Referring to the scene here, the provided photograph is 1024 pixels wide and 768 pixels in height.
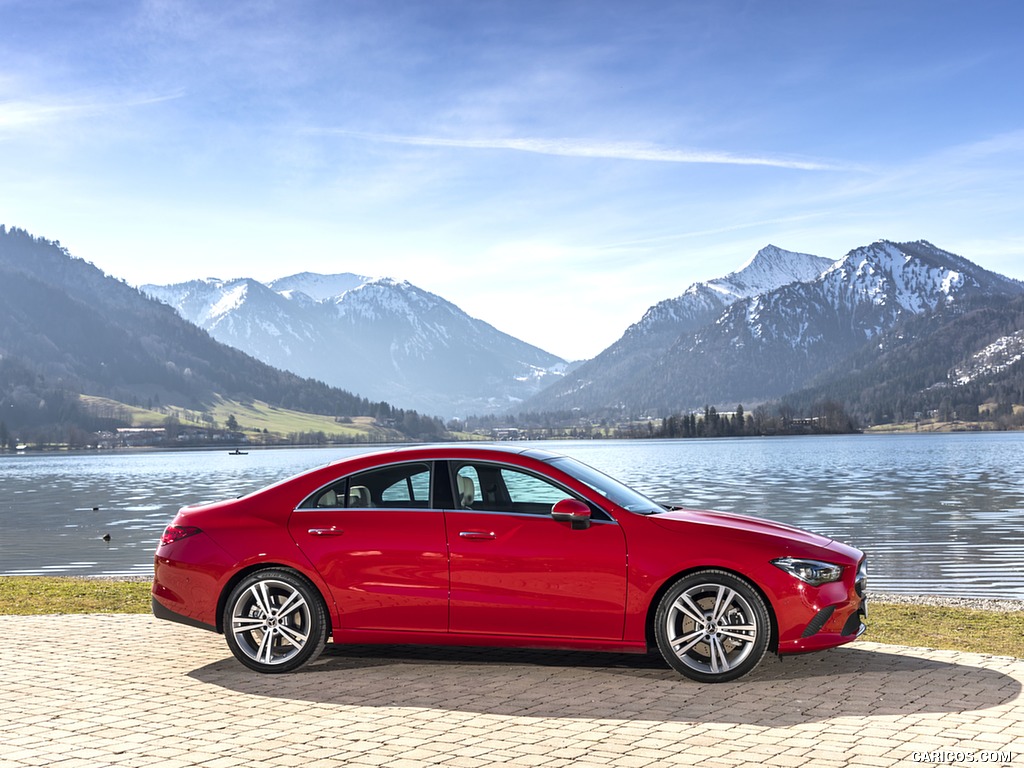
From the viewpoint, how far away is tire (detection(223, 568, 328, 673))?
28.6ft

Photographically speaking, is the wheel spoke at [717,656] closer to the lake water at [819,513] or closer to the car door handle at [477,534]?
the car door handle at [477,534]

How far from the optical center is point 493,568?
27.4 feet

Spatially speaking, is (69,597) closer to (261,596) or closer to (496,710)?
(261,596)

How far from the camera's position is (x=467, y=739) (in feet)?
21.8

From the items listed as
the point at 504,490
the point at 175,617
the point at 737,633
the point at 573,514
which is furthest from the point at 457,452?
the point at 175,617

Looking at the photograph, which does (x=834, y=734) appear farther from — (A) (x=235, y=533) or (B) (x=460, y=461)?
(A) (x=235, y=533)

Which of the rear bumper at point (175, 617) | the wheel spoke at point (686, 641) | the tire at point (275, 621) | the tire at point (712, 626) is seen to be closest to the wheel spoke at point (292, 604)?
the tire at point (275, 621)

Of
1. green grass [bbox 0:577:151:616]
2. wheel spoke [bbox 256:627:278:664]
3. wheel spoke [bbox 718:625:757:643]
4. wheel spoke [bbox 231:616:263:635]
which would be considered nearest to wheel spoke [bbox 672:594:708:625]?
wheel spoke [bbox 718:625:757:643]

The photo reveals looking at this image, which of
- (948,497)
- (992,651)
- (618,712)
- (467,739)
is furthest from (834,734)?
(948,497)

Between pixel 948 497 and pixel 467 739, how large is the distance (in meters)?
52.3

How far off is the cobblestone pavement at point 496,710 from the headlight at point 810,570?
2.59ft

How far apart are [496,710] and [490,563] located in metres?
1.31

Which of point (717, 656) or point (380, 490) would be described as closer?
point (717, 656)

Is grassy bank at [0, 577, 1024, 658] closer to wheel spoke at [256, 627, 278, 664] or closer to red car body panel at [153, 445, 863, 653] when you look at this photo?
red car body panel at [153, 445, 863, 653]
